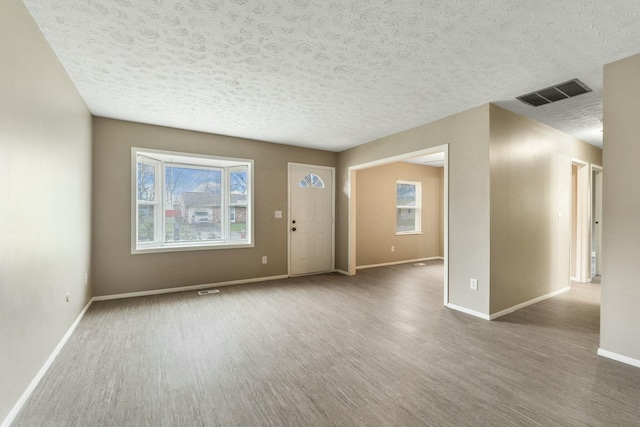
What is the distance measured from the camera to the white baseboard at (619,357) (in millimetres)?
2258

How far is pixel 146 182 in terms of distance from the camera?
169 inches

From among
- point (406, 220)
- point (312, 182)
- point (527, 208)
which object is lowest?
point (406, 220)

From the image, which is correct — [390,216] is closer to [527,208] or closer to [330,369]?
[527,208]

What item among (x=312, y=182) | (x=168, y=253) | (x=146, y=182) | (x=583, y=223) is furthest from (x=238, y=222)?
(x=583, y=223)

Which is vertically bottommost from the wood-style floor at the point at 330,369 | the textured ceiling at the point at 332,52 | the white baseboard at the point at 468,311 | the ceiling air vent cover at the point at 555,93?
the wood-style floor at the point at 330,369

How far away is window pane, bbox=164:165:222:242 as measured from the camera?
4520mm

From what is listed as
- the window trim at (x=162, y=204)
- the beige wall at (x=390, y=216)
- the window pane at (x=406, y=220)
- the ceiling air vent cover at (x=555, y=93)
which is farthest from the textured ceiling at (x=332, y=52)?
the window pane at (x=406, y=220)

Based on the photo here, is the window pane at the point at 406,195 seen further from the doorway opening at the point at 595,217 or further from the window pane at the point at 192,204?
the window pane at the point at 192,204

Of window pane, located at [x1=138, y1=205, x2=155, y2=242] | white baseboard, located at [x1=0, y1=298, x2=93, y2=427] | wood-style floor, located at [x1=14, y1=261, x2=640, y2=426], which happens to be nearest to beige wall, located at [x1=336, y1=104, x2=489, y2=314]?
wood-style floor, located at [x1=14, y1=261, x2=640, y2=426]

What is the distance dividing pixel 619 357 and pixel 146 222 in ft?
18.2

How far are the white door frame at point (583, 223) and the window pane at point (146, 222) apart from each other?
690 centimetres

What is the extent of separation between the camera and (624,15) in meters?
1.81

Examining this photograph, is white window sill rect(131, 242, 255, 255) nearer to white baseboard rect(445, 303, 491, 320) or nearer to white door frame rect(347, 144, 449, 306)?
white door frame rect(347, 144, 449, 306)

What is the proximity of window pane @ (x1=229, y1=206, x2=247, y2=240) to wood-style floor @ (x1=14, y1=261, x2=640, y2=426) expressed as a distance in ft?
5.23
